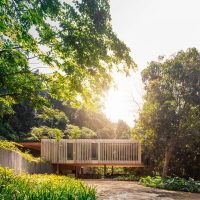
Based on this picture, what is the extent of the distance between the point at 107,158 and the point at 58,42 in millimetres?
17829

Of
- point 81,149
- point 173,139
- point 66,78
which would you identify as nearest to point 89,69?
point 66,78

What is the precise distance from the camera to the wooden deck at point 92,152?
24906 millimetres

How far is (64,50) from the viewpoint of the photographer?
27.7 feet

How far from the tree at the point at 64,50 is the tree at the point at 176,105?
9240 millimetres

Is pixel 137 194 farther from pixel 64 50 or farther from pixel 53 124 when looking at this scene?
pixel 53 124

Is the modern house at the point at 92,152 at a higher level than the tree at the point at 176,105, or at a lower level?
lower

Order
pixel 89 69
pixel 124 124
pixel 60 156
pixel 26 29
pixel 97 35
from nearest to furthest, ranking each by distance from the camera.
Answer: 1. pixel 26 29
2. pixel 97 35
3. pixel 89 69
4. pixel 60 156
5. pixel 124 124

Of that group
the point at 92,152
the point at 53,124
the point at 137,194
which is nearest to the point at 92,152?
the point at 92,152

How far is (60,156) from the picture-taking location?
24.8m

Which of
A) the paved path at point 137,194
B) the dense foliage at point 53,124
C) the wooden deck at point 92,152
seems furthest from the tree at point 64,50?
the wooden deck at point 92,152

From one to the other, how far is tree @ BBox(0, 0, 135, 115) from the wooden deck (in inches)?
601

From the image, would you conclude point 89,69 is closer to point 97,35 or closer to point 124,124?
point 97,35

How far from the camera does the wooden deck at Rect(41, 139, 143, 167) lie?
24.9 m

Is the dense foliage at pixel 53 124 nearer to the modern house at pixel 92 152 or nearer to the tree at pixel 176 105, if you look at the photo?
the modern house at pixel 92 152
